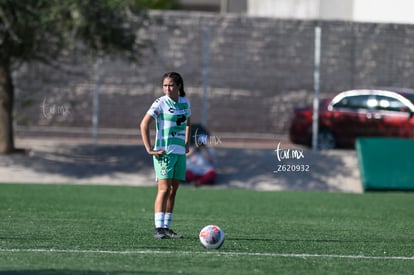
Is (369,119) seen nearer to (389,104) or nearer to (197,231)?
(389,104)

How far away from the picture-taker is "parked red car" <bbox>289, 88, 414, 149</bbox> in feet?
88.9

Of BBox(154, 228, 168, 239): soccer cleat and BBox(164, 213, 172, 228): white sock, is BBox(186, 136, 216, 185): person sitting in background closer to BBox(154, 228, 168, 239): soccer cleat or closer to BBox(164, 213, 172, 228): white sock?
BBox(164, 213, 172, 228): white sock

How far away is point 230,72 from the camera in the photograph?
104ft

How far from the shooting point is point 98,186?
933 inches

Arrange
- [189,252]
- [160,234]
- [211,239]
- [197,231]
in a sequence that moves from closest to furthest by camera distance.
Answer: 1. [189,252]
2. [211,239]
3. [160,234]
4. [197,231]

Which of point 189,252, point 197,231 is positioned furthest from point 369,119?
point 189,252

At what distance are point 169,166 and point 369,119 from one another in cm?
1552

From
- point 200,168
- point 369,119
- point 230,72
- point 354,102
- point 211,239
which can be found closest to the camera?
point 211,239

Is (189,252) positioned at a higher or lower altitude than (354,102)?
higher

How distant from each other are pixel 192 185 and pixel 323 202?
15.5 feet

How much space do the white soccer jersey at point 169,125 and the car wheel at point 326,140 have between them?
591 inches

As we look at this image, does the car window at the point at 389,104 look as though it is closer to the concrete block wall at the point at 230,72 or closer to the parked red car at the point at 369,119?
the parked red car at the point at 369,119

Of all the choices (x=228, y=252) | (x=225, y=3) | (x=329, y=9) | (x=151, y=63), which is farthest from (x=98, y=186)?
(x=225, y=3)

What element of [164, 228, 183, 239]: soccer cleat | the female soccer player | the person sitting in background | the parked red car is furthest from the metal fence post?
[164, 228, 183, 239]: soccer cleat
